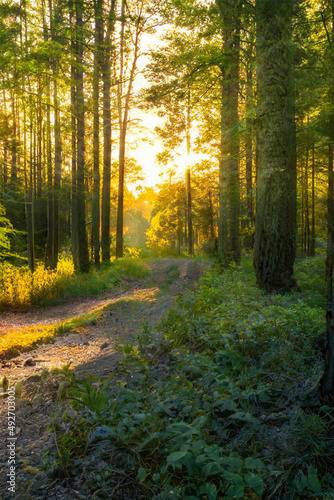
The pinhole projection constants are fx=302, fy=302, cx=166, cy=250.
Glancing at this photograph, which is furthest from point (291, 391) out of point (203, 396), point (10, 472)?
point (10, 472)

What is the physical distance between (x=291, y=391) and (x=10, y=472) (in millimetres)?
2225

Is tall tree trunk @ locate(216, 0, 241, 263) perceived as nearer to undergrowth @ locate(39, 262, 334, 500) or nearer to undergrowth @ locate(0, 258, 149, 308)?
undergrowth @ locate(0, 258, 149, 308)

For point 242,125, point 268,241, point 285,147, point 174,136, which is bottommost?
point 268,241

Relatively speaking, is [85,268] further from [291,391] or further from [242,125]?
[291,391]

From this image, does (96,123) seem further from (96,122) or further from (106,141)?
(106,141)

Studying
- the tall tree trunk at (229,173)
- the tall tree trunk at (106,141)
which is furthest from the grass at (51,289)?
the tall tree trunk at (229,173)

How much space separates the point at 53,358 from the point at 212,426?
2.85 meters

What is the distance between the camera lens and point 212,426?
2.28 m

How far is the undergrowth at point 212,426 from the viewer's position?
179 cm

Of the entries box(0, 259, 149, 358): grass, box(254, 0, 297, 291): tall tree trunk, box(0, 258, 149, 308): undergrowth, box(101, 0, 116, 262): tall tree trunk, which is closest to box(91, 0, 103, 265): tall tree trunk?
box(101, 0, 116, 262): tall tree trunk

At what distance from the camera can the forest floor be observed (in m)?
2.29

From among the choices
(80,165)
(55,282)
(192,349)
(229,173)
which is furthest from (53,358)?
(229,173)

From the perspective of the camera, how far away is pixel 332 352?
7.88ft

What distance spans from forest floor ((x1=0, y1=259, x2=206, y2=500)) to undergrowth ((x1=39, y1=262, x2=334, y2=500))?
0.61 ft
